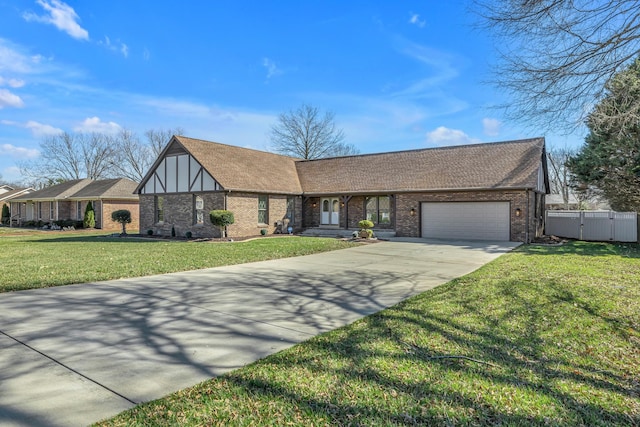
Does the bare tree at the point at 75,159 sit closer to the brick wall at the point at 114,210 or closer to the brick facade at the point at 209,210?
the brick wall at the point at 114,210

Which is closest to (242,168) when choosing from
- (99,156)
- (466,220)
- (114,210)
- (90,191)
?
(466,220)

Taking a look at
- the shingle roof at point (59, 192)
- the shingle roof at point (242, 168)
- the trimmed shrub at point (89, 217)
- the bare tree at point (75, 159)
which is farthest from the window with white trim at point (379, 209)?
the bare tree at point (75, 159)

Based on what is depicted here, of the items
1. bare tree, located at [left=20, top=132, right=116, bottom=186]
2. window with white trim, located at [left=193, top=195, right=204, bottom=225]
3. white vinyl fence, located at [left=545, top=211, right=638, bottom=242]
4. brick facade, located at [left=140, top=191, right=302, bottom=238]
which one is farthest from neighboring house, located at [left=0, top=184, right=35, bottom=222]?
white vinyl fence, located at [left=545, top=211, right=638, bottom=242]

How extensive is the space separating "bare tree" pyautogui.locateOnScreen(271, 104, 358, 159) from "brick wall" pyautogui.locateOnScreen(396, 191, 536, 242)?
20477 mm

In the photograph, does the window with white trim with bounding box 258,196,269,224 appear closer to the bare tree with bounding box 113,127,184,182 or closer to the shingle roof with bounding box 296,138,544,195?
the shingle roof with bounding box 296,138,544,195

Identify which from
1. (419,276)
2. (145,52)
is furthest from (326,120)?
(419,276)

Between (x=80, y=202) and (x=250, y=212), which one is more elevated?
(x=80, y=202)

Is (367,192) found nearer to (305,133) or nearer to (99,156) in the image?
(305,133)

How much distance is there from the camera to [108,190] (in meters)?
30.1

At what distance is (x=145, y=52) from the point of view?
53.1 ft

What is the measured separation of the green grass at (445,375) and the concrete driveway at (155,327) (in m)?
0.41

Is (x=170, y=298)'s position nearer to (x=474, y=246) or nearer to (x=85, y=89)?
(x=474, y=246)

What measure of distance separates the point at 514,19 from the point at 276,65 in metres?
14.6

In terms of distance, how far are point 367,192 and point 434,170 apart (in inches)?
156
